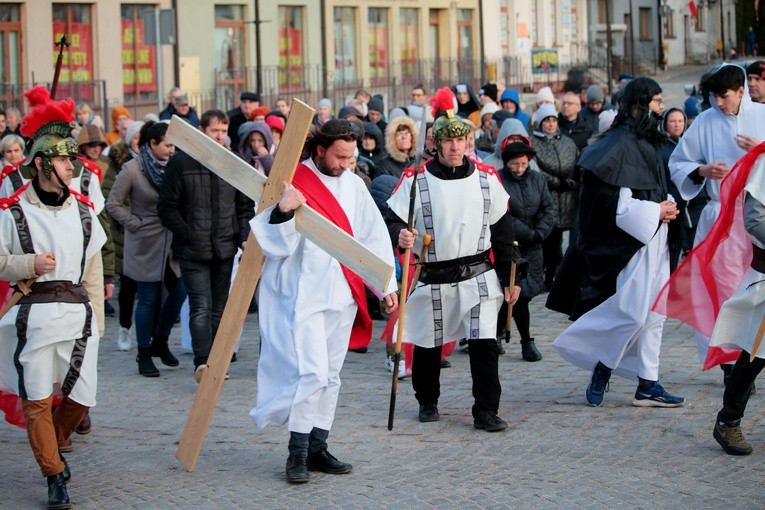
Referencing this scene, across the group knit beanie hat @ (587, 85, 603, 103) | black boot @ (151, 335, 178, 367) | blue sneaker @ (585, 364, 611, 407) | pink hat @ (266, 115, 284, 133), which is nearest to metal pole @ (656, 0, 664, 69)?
knit beanie hat @ (587, 85, 603, 103)

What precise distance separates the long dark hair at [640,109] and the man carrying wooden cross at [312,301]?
6.55 ft

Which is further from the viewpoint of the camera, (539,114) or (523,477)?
(539,114)

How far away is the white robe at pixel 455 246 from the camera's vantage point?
8.17 metres

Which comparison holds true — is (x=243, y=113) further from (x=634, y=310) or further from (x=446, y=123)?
(x=634, y=310)

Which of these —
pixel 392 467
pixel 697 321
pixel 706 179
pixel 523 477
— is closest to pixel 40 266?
pixel 392 467

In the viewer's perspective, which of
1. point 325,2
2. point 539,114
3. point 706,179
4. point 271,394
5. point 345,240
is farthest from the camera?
point 325,2

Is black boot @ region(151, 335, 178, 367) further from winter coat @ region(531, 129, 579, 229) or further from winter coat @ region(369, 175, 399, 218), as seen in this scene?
winter coat @ region(531, 129, 579, 229)

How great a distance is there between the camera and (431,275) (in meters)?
8.29

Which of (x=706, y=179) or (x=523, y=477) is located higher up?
(x=706, y=179)

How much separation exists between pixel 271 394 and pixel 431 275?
148cm

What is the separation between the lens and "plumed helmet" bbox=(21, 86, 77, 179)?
7.12m

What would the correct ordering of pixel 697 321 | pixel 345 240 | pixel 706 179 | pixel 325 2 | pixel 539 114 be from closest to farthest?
pixel 345 240 < pixel 697 321 < pixel 706 179 < pixel 539 114 < pixel 325 2

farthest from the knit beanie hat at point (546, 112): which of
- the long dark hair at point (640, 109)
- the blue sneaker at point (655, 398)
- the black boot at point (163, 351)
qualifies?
the blue sneaker at point (655, 398)

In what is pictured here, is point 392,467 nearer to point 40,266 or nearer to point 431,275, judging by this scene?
point 431,275
